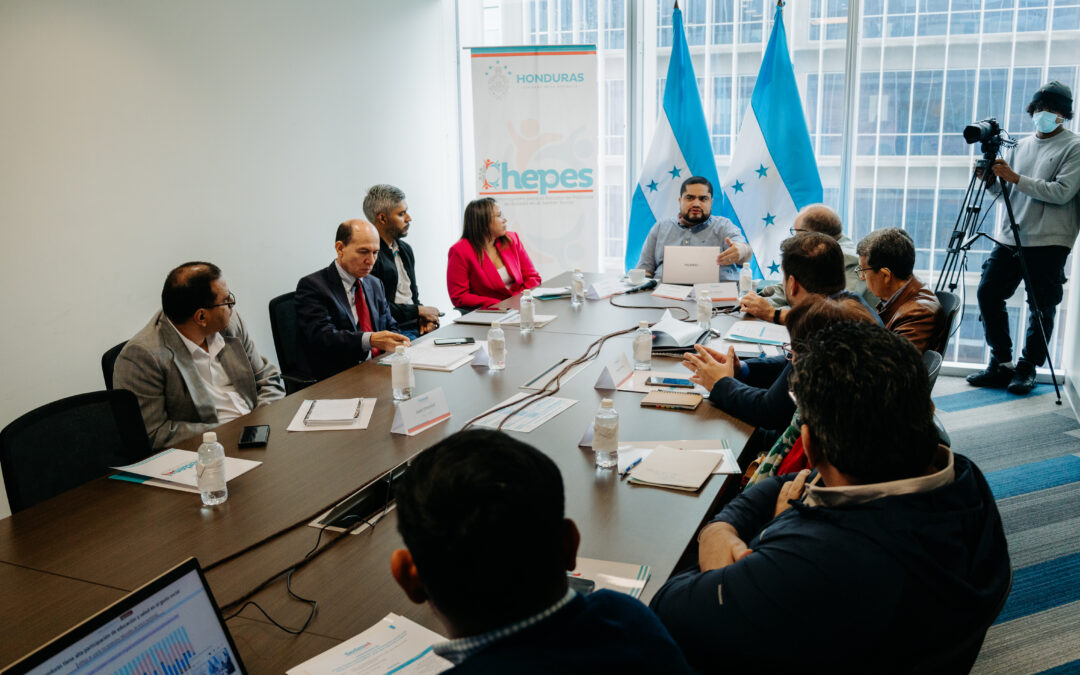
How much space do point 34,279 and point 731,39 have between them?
4.54 meters

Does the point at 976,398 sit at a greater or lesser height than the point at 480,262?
lesser

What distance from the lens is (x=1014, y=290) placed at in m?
4.80

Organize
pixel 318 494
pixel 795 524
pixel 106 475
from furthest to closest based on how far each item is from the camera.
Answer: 1. pixel 106 475
2. pixel 318 494
3. pixel 795 524

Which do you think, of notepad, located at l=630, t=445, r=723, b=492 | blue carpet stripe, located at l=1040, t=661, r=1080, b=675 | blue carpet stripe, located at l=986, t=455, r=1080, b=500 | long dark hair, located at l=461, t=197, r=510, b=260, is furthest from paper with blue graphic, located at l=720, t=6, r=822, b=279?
notepad, located at l=630, t=445, r=723, b=492

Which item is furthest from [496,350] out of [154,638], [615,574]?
[154,638]

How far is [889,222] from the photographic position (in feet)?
17.3

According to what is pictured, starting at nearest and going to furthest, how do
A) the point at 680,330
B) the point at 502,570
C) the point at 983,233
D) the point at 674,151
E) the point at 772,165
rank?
the point at 502,570 < the point at 680,330 < the point at 983,233 < the point at 772,165 < the point at 674,151

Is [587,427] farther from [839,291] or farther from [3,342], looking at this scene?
[3,342]

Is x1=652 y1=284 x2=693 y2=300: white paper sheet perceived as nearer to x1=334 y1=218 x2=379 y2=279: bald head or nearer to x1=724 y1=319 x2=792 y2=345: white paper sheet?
x1=724 y1=319 x2=792 y2=345: white paper sheet

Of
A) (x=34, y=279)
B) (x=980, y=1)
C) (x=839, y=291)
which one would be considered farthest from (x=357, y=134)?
(x=980, y=1)

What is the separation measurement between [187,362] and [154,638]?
165 centimetres

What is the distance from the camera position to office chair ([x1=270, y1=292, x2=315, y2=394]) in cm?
371

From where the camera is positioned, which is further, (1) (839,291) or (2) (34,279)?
(2) (34,279)

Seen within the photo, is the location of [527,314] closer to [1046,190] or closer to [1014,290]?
[1046,190]
